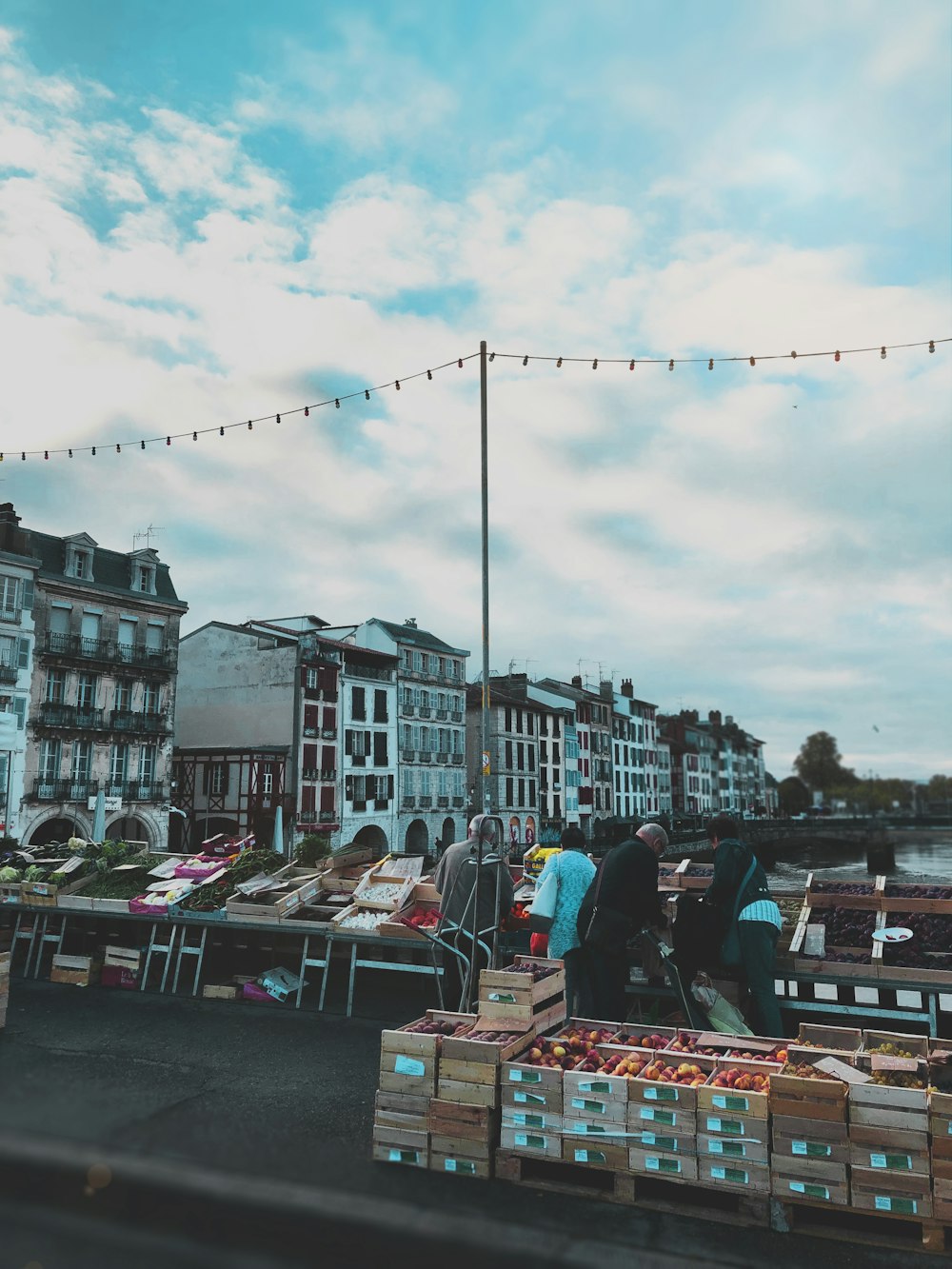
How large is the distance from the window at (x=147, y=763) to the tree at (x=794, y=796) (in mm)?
122322

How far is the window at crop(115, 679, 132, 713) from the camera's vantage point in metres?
42.7

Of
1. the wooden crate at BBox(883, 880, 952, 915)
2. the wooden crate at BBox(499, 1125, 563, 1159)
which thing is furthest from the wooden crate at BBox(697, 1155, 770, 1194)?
the wooden crate at BBox(883, 880, 952, 915)

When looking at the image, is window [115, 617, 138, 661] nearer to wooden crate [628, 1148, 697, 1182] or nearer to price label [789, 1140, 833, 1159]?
wooden crate [628, 1148, 697, 1182]

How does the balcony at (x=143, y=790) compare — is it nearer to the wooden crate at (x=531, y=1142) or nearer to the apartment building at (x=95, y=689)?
the apartment building at (x=95, y=689)

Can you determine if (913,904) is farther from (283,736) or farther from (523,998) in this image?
(283,736)

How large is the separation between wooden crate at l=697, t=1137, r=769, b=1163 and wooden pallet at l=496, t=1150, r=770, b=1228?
0.19 m

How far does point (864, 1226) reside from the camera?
561 cm

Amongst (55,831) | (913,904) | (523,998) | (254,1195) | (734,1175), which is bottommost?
(254,1195)

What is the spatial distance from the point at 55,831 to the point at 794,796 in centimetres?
13450

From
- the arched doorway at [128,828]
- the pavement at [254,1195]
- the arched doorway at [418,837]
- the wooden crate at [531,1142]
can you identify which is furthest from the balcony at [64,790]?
the wooden crate at [531,1142]

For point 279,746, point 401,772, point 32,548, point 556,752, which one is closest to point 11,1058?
point 32,548

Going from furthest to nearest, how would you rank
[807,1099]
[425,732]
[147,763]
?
[425,732], [147,763], [807,1099]

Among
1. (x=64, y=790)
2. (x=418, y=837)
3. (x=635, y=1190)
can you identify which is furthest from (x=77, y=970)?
(x=418, y=837)

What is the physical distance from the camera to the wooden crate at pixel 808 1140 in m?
5.61
